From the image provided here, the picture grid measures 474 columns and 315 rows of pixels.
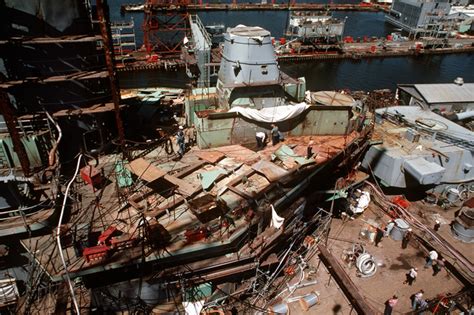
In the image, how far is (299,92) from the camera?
25.2 m

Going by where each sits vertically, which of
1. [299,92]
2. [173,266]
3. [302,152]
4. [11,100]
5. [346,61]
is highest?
[11,100]

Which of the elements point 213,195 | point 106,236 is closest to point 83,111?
point 106,236

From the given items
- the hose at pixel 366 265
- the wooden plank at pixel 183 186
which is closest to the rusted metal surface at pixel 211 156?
the wooden plank at pixel 183 186

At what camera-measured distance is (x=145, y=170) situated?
56.7ft

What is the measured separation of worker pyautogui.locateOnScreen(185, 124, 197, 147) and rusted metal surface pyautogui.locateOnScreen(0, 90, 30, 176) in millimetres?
8854

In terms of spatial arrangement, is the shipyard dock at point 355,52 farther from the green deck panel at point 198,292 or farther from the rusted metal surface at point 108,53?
the green deck panel at point 198,292

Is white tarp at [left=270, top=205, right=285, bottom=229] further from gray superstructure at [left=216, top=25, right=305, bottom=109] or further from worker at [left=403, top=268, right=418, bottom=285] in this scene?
worker at [left=403, top=268, right=418, bottom=285]

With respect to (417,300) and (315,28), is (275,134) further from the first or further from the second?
(315,28)

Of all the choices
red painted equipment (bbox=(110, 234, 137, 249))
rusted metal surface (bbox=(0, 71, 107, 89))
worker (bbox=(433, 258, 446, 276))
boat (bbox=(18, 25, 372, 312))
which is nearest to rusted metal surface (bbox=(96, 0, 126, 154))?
rusted metal surface (bbox=(0, 71, 107, 89))

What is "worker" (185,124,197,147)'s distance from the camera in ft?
70.1

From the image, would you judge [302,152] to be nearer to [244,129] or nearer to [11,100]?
[244,129]

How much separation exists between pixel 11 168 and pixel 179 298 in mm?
10403

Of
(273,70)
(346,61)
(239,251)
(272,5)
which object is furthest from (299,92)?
(272,5)

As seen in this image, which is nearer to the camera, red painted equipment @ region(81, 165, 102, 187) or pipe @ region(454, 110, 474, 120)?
red painted equipment @ region(81, 165, 102, 187)
